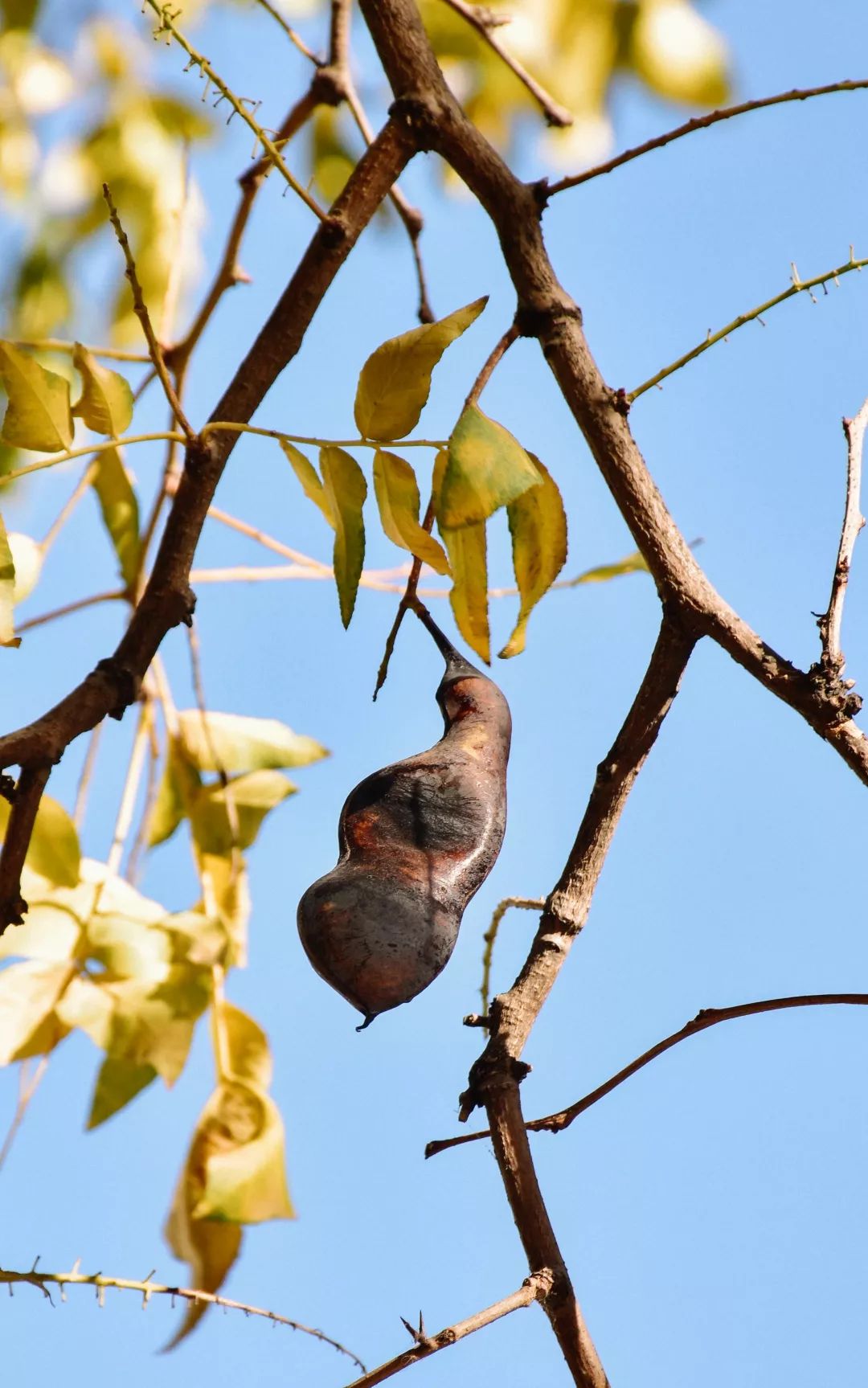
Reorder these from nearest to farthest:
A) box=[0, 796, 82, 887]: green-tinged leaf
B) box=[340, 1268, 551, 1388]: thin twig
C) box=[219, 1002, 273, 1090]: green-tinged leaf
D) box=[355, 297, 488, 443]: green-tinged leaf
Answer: box=[340, 1268, 551, 1388]: thin twig < box=[355, 297, 488, 443]: green-tinged leaf < box=[0, 796, 82, 887]: green-tinged leaf < box=[219, 1002, 273, 1090]: green-tinged leaf

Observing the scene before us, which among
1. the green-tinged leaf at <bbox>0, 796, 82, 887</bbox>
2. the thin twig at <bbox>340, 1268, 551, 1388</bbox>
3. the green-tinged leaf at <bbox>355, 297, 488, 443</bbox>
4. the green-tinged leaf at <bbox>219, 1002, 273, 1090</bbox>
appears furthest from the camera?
the green-tinged leaf at <bbox>219, 1002, 273, 1090</bbox>

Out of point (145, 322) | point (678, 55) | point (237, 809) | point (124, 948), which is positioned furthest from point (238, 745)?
point (678, 55)

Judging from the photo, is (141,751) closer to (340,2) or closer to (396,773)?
(396,773)

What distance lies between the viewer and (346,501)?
75cm

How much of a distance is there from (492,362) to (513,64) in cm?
39

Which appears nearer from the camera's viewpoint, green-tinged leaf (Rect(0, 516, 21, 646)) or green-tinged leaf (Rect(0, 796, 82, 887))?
green-tinged leaf (Rect(0, 516, 21, 646))

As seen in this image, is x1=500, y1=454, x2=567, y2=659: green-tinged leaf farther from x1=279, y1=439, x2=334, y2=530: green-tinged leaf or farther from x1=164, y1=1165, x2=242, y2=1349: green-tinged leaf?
x1=164, y1=1165, x2=242, y2=1349: green-tinged leaf

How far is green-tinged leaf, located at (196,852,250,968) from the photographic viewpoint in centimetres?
117

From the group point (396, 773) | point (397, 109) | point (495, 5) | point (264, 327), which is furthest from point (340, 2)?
point (396, 773)

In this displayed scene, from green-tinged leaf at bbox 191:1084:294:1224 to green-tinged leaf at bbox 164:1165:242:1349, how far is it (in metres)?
0.01

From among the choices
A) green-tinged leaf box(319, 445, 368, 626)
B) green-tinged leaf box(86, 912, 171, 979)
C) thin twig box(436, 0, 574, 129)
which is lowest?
green-tinged leaf box(86, 912, 171, 979)

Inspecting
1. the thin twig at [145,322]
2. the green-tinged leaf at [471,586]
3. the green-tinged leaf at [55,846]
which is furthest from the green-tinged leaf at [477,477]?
the green-tinged leaf at [55,846]

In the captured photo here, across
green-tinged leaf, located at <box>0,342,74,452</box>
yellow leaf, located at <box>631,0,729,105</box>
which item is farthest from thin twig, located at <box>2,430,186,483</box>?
yellow leaf, located at <box>631,0,729,105</box>

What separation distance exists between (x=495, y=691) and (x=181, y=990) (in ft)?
1.18
